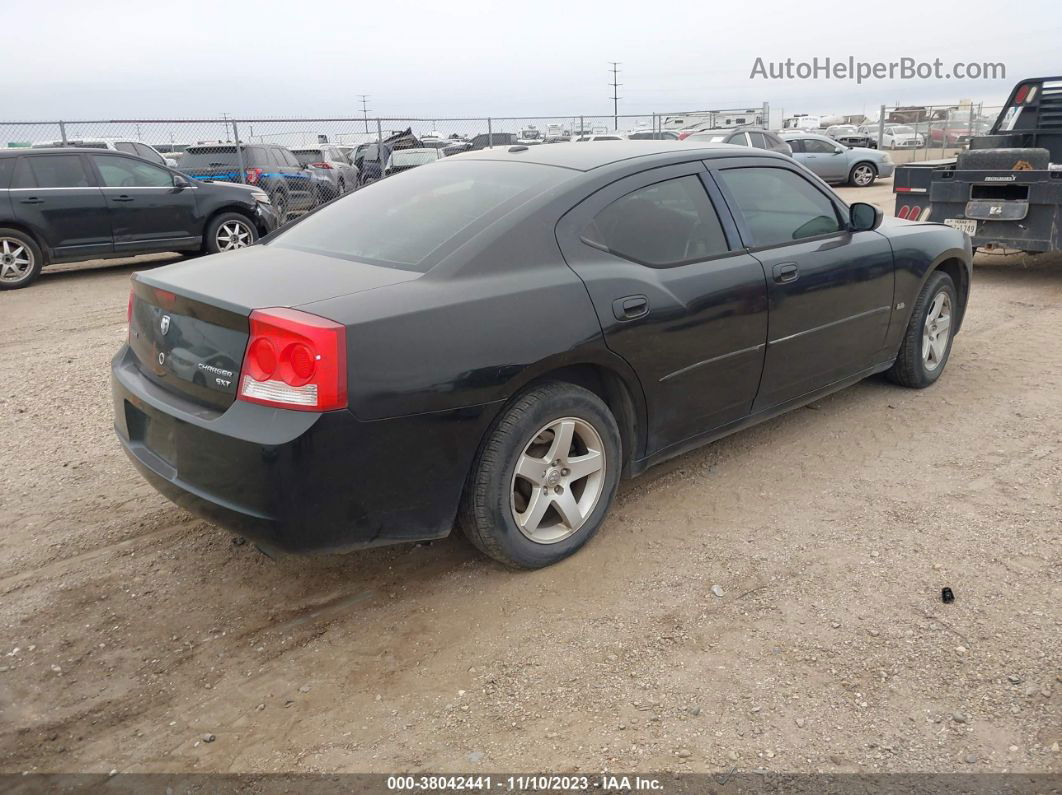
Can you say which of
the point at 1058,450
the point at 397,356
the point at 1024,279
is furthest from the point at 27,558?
the point at 1024,279

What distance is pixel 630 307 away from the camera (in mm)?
Result: 3391

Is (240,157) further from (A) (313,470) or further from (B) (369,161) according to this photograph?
(A) (313,470)

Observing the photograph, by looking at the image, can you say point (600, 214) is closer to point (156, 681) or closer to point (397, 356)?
point (397, 356)

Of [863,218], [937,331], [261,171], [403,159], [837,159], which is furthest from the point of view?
[837,159]

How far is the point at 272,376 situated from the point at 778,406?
2.58m

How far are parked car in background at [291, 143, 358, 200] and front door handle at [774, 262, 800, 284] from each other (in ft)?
40.2

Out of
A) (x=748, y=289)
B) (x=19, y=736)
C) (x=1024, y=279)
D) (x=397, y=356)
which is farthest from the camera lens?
(x=1024, y=279)

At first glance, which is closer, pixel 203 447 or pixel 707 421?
pixel 203 447

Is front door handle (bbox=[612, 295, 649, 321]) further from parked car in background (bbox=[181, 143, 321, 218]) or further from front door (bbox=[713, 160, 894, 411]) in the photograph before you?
parked car in background (bbox=[181, 143, 321, 218])

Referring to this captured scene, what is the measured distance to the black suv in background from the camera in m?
10.1

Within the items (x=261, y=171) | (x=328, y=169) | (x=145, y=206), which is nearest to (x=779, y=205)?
(x=145, y=206)

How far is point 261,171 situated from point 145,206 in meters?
4.39

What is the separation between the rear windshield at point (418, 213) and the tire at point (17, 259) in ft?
25.7

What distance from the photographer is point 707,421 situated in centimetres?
388
